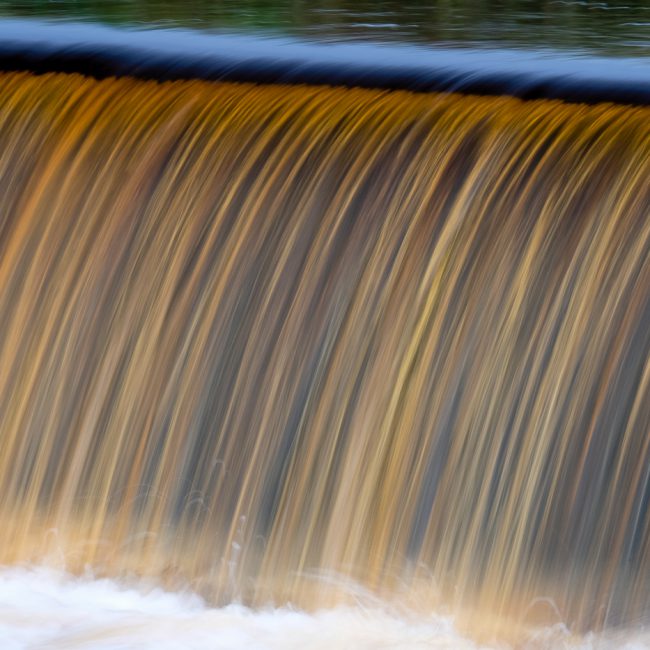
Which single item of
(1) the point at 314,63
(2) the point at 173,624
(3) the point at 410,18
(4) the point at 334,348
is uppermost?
(3) the point at 410,18

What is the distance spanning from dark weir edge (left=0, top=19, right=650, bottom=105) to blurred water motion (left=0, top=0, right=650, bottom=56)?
7.2 inches

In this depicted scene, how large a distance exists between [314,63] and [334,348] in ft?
3.26

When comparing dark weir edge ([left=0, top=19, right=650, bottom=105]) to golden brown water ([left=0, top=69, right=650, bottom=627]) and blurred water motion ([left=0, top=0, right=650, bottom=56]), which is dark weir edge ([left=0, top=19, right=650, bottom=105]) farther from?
blurred water motion ([left=0, top=0, right=650, bottom=56])

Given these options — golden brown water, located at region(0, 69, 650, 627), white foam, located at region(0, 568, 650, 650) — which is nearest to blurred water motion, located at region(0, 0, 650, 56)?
golden brown water, located at region(0, 69, 650, 627)

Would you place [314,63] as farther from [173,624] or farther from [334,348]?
[173,624]

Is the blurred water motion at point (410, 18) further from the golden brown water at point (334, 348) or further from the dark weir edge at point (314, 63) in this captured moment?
the golden brown water at point (334, 348)

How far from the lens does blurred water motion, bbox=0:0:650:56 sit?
468 cm

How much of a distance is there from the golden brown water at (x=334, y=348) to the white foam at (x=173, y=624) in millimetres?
66

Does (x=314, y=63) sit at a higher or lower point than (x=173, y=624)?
higher

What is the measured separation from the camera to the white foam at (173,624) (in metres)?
3.58

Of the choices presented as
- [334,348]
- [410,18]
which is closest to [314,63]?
[410,18]

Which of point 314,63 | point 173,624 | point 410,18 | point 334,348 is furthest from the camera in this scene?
point 410,18

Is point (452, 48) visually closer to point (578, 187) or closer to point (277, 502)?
point (578, 187)

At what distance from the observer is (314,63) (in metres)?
4.39
